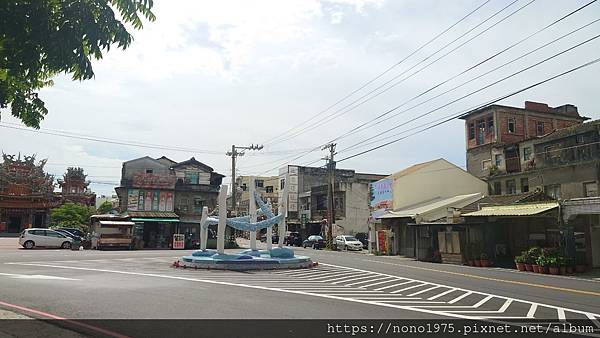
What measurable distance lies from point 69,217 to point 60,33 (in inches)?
2017

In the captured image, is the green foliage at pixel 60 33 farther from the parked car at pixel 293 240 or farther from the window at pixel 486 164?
the parked car at pixel 293 240

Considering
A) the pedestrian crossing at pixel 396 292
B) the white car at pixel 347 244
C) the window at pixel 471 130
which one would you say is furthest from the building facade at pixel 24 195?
the window at pixel 471 130

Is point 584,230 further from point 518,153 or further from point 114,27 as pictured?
point 114,27

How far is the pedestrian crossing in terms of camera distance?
10422 mm

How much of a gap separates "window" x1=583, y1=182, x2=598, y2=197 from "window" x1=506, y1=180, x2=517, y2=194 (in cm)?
741

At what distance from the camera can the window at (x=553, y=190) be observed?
96.4 ft

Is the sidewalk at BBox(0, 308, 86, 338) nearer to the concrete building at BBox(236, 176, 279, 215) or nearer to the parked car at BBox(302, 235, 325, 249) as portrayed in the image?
the parked car at BBox(302, 235, 325, 249)

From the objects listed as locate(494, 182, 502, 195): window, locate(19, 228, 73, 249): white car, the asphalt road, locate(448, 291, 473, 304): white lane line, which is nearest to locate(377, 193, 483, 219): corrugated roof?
locate(494, 182, 502, 195): window

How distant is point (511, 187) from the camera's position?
1395 inches

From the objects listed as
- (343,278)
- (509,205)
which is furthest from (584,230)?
(343,278)

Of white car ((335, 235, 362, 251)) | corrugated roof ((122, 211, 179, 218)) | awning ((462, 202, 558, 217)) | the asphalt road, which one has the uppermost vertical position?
corrugated roof ((122, 211, 179, 218))

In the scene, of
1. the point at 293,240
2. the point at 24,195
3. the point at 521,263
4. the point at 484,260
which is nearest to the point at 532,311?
the point at 521,263

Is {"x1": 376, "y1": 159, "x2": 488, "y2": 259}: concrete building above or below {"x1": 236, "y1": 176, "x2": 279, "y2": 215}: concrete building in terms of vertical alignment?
below

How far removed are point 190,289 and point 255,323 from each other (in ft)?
18.8
